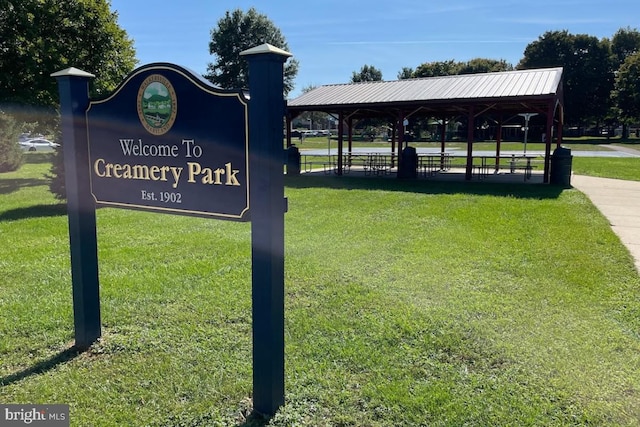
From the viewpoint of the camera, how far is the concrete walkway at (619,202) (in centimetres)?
723

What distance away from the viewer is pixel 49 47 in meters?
12.9

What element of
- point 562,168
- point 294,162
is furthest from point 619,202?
point 294,162

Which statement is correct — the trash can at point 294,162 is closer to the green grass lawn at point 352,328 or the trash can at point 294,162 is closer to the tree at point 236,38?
the green grass lawn at point 352,328

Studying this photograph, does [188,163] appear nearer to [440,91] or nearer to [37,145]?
[440,91]

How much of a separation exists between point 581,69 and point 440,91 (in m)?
46.9

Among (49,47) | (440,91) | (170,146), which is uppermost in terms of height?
(49,47)

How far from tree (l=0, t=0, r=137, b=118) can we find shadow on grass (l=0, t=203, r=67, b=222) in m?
3.70

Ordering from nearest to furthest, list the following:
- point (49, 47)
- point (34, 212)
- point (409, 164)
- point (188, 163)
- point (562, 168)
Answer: point (188, 163), point (34, 212), point (49, 47), point (562, 168), point (409, 164)

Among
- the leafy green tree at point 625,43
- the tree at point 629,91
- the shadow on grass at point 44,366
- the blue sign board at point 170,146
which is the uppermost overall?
the leafy green tree at point 625,43

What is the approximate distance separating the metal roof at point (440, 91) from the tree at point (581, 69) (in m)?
41.4

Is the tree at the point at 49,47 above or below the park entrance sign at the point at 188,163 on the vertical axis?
above

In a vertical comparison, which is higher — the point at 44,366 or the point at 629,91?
the point at 629,91

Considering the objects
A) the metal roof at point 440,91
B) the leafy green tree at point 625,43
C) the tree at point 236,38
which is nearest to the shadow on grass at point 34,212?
the metal roof at point 440,91

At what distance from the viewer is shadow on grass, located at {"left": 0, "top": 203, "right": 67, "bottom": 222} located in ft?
29.9
